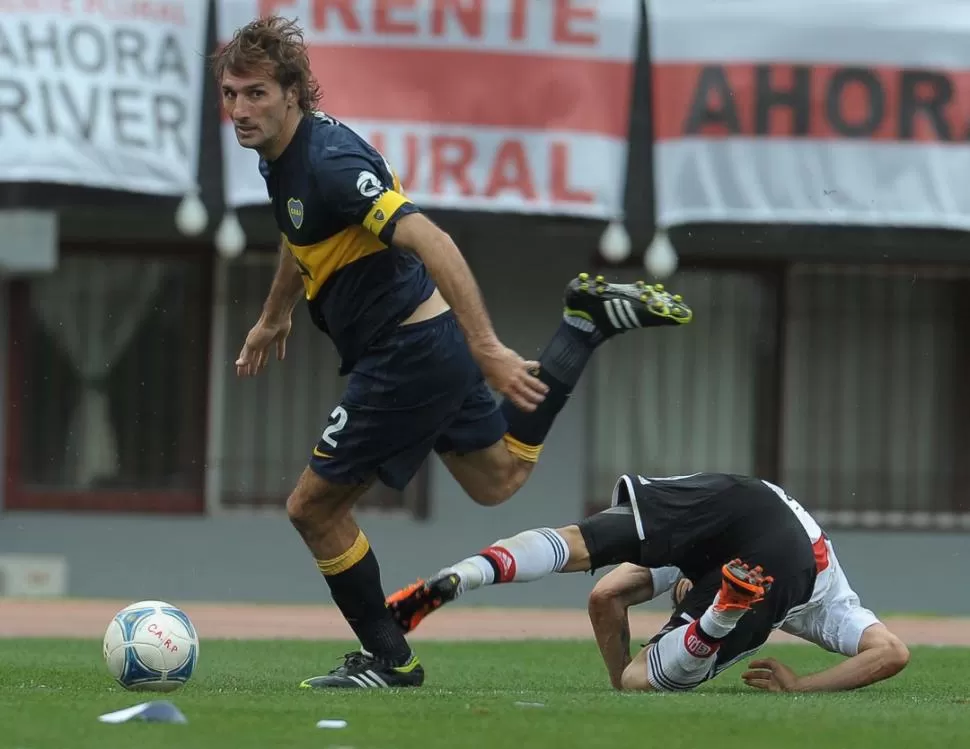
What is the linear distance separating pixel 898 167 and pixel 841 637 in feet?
20.7

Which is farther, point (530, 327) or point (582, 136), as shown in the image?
point (530, 327)

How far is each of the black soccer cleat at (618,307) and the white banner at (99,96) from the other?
19.3 feet

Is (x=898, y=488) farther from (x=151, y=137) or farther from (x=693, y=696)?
(x=693, y=696)

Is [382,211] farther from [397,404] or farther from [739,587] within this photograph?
[739,587]

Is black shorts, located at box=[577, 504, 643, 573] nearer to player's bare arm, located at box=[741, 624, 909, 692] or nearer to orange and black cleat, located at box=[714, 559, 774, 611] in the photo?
orange and black cleat, located at box=[714, 559, 774, 611]

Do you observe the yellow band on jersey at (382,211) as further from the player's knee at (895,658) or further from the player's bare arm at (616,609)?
the player's knee at (895,658)

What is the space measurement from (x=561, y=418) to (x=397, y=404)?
23.9ft

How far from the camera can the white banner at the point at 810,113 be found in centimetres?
1302

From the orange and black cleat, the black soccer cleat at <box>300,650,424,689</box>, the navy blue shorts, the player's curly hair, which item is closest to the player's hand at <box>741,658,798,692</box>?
the orange and black cleat

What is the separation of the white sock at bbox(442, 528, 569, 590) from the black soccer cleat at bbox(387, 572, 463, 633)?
0.07 metres

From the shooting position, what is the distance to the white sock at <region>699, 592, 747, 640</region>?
6.84 m

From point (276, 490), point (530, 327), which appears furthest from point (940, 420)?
point (276, 490)

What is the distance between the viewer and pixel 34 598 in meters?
13.4

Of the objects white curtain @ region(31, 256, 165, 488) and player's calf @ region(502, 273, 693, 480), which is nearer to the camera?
player's calf @ region(502, 273, 693, 480)
